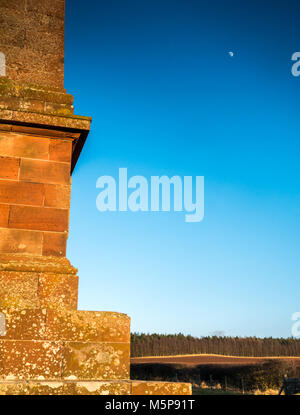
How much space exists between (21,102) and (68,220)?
61.2 inches

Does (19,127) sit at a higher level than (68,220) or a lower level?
higher

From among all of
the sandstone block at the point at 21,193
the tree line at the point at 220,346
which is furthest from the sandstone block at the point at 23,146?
the tree line at the point at 220,346

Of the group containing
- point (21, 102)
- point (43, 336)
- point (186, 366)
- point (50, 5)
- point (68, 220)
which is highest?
point (50, 5)

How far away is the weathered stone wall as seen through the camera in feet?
18.0

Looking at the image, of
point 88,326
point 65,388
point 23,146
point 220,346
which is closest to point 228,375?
point 220,346

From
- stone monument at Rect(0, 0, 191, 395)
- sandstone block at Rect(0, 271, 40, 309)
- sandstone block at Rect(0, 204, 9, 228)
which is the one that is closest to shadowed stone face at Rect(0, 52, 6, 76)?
stone monument at Rect(0, 0, 191, 395)

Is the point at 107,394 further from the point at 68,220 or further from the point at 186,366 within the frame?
the point at 186,366

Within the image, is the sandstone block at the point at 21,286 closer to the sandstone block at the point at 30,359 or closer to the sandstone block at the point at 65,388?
the sandstone block at the point at 30,359

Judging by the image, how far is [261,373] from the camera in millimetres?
26172

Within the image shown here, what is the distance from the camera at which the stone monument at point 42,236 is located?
387 cm

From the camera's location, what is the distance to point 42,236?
4.73m

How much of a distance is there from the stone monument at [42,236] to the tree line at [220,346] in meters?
43.6
